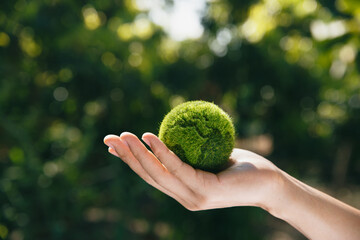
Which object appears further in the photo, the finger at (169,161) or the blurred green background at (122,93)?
the blurred green background at (122,93)

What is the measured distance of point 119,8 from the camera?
6.29 m

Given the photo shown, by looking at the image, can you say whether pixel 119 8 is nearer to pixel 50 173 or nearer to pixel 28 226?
pixel 50 173

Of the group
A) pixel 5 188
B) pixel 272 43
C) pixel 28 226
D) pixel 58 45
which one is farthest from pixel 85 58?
pixel 272 43

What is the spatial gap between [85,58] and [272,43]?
2.96m

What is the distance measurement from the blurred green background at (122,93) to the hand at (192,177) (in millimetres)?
2434

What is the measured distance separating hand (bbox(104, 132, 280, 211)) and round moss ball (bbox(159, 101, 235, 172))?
130 millimetres

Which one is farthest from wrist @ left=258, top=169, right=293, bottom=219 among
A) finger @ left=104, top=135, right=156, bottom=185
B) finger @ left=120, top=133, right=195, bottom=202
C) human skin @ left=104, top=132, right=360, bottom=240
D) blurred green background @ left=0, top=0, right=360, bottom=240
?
blurred green background @ left=0, top=0, right=360, bottom=240

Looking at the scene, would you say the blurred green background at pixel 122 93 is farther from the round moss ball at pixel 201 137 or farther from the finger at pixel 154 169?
the finger at pixel 154 169

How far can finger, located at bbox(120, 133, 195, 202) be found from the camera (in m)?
1.51

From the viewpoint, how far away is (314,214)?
65.4 inches

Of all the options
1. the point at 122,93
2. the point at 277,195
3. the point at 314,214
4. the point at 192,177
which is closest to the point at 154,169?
the point at 192,177

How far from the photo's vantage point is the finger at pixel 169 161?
1.50 meters

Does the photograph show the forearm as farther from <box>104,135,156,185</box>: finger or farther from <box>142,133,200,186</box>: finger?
<box>104,135,156,185</box>: finger

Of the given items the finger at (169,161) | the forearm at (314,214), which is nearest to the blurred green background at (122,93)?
the forearm at (314,214)
